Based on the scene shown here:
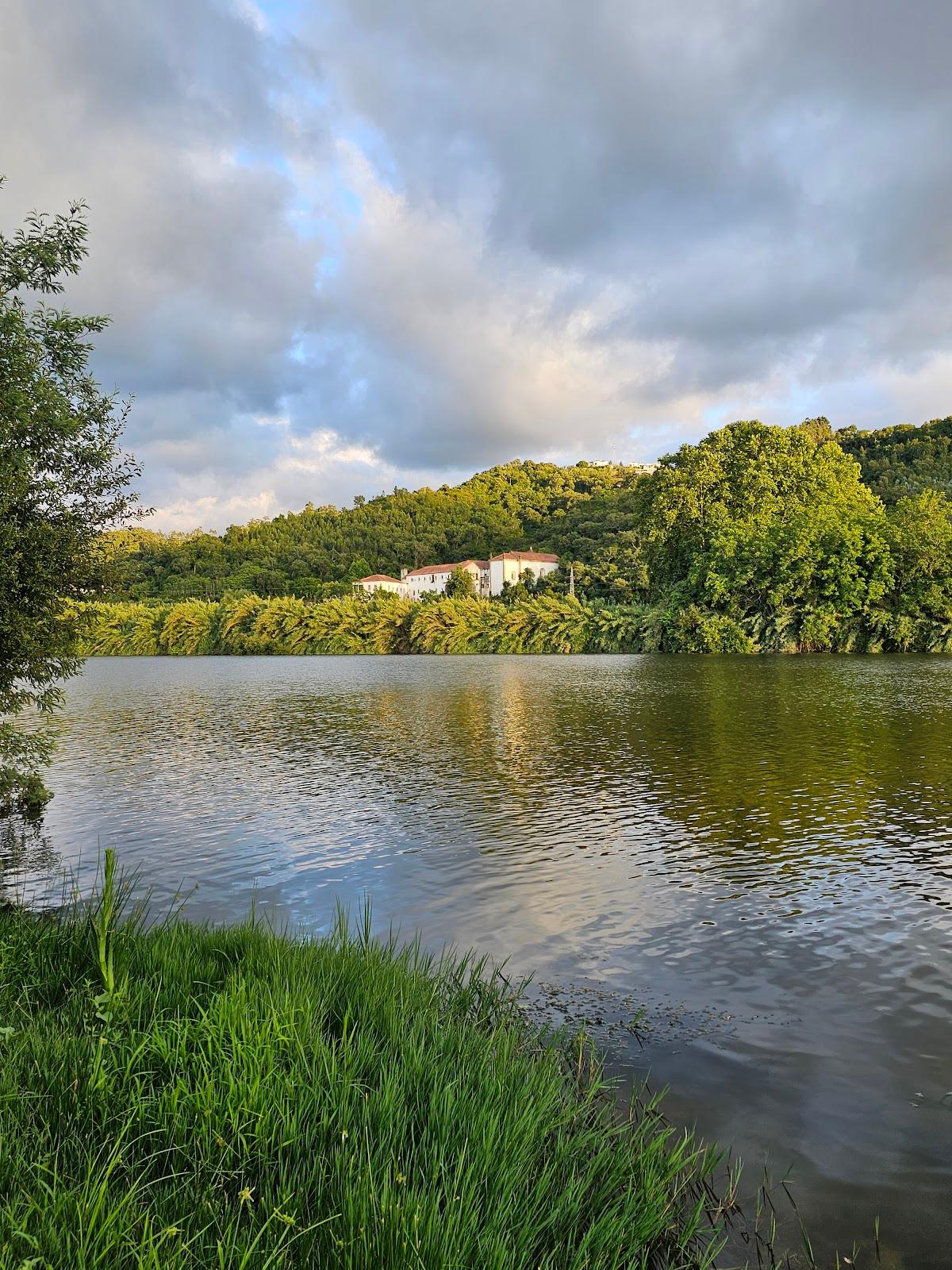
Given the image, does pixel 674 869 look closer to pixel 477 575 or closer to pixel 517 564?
pixel 517 564

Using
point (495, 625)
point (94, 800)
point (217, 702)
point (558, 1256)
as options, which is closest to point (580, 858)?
point (558, 1256)

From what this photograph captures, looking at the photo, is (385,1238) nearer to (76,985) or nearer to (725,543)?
(76,985)

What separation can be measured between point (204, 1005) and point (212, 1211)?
84.0 inches

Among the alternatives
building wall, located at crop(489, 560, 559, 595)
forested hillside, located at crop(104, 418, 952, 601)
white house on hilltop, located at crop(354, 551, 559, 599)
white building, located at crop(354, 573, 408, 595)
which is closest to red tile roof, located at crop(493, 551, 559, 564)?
white house on hilltop, located at crop(354, 551, 559, 599)

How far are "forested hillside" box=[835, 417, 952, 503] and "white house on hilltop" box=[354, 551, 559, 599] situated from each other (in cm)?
4507

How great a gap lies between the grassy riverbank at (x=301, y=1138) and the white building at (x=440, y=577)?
12429cm

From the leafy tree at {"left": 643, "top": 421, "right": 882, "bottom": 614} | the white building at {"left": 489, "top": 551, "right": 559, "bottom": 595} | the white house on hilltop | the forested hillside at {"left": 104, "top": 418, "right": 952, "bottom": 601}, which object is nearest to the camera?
the leafy tree at {"left": 643, "top": 421, "right": 882, "bottom": 614}

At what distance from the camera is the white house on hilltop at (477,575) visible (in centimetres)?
12425

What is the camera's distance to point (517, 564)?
4966 inches

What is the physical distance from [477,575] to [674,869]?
124881 millimetres

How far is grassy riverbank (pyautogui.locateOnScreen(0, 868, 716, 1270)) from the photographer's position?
280 cm

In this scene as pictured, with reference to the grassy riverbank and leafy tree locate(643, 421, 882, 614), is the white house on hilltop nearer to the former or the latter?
leafy tree locate(643, 421, 882, 614)

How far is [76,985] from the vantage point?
5.30 metres

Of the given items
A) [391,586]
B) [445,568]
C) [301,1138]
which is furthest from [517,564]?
[301,1138]
